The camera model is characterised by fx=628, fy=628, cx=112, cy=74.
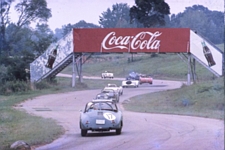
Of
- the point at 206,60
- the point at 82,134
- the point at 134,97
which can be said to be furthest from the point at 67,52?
the point at 82,134

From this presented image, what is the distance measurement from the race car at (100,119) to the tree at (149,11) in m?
2.94

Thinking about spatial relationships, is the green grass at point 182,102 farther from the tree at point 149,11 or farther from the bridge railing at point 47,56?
the tree at point 149,11

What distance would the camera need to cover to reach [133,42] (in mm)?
24953

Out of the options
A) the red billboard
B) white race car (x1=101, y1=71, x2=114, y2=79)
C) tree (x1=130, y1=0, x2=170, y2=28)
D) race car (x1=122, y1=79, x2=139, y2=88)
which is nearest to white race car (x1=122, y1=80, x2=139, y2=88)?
race car (x1=122, y1=79, x2=139, y2=88)

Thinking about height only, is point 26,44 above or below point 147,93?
above

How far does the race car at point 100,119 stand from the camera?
720 inches

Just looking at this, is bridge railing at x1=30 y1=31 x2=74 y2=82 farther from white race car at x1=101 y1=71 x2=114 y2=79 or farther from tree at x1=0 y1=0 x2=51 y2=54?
tree at x1=0 y1=0 x2=51 y2=54

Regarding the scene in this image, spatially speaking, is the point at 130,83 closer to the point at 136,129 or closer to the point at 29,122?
the point at 29,122

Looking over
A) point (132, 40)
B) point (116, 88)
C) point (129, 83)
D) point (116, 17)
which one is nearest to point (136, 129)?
point (116, 17)

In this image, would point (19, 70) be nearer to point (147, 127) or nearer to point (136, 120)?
point (136, 120)

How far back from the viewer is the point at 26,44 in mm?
24656

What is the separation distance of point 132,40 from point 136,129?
5.30 metres

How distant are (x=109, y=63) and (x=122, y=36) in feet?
3.92

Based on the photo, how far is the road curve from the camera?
1584cm
